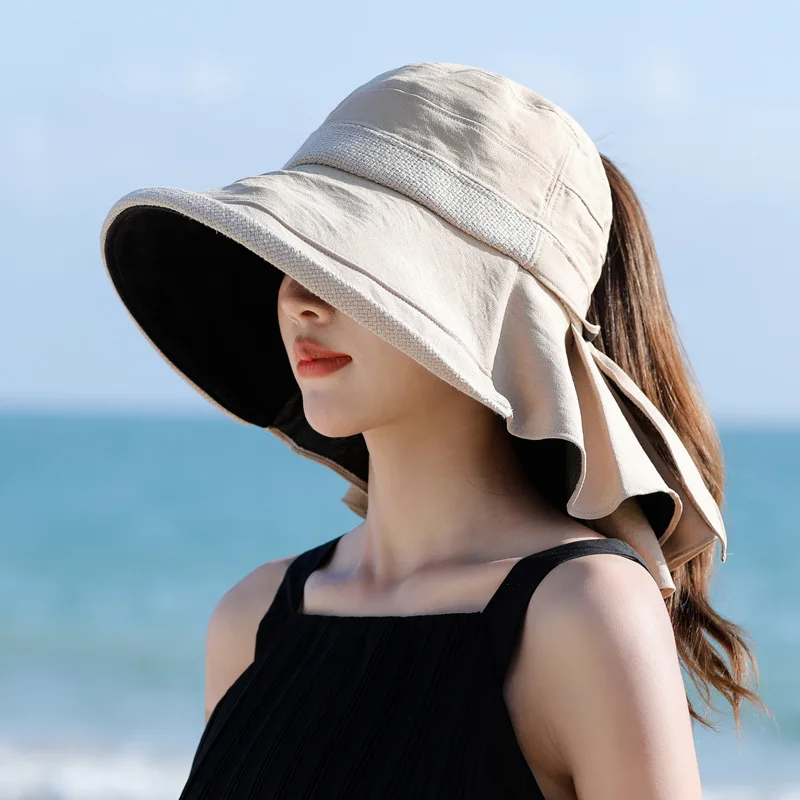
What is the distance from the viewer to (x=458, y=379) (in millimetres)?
1446

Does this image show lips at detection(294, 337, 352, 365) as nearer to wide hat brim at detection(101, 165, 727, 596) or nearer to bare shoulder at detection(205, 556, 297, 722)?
wide hat brim at detection(101, 165, 727, 596)

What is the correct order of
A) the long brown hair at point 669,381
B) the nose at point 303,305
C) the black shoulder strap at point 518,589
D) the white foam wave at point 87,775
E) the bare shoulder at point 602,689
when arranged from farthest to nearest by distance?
the white foam wave at point 87,775 → the long brown hair at point 669,381 → the nose at point 303,305 → the black shoulder strap at point 518,589 → the bare shoulder at point 602,689

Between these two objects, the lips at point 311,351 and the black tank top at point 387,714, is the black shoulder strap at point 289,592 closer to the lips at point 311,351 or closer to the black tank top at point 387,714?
the black tank top at point 387,714

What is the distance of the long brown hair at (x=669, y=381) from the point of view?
1786mm

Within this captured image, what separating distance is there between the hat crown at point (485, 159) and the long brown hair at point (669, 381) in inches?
3.2

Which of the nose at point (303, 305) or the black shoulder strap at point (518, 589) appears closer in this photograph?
the black shoulder strap at point (518, 589)

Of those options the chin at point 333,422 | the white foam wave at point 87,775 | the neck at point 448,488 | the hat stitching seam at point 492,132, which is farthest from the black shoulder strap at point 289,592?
the white foam wave at point 87,775

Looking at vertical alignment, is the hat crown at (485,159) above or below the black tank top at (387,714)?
above

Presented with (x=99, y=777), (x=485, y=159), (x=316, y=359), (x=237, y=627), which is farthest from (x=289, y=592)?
(x=99, y=777)

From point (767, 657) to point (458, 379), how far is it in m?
10.2

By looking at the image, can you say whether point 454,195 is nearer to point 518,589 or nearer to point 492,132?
point 492,132

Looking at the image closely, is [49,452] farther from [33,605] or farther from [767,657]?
[767,657]

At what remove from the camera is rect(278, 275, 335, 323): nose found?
1.62m

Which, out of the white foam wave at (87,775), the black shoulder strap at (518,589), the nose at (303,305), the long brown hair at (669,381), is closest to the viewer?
the black shoulder strap at (518,589)
